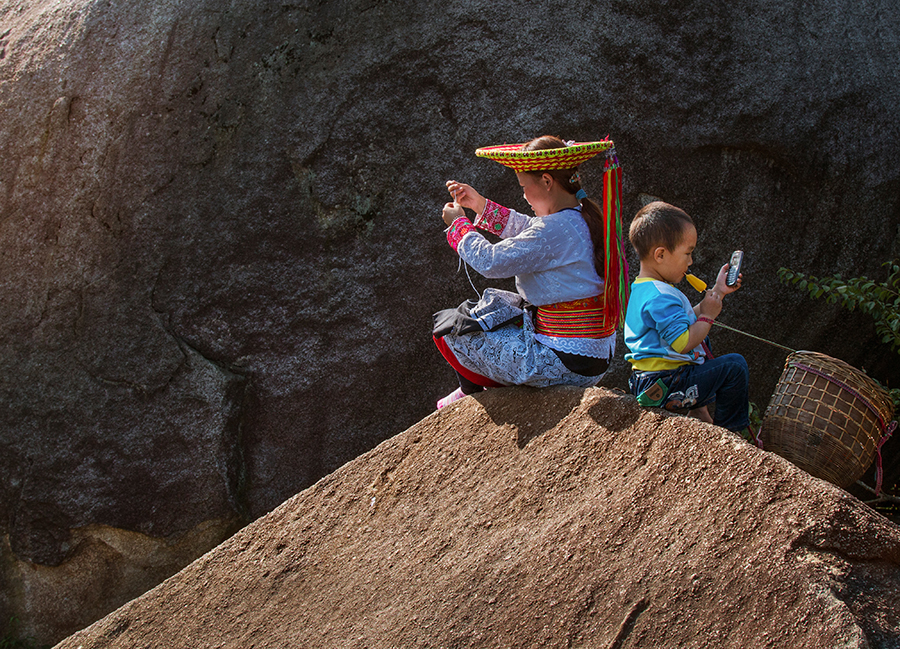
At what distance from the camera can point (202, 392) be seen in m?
3.73

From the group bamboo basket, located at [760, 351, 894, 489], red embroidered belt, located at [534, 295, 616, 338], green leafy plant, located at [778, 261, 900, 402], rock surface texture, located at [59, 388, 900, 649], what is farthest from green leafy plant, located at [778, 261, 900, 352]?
rock surface texture, located at [59, 388, 900, 649]

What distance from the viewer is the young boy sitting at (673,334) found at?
251 cm

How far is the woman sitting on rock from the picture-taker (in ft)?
8.60

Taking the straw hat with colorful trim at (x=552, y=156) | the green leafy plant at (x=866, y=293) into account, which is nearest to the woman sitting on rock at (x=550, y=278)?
the straw hat with colorful trim at (x=552, y=156)

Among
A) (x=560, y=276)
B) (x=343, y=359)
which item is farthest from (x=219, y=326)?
(x=560, y=276)

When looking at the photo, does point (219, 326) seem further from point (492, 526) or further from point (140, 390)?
point (492, 526)

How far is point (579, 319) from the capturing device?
2.69 m

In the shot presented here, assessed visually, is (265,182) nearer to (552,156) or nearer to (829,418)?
(552,156)

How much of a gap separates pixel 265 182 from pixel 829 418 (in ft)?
8.15

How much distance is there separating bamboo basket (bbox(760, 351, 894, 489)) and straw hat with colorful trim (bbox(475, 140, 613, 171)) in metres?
0.90

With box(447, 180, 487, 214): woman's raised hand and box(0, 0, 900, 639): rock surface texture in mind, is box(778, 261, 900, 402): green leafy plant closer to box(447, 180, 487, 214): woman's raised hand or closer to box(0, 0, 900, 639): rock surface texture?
box(0, 0, 900, 639): rock surface texture

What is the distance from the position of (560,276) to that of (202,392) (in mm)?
1868

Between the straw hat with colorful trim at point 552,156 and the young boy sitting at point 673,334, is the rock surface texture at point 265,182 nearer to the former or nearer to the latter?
the straw hat with colorful trim at point 552,156

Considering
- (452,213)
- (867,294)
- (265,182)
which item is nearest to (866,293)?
(867,294)
